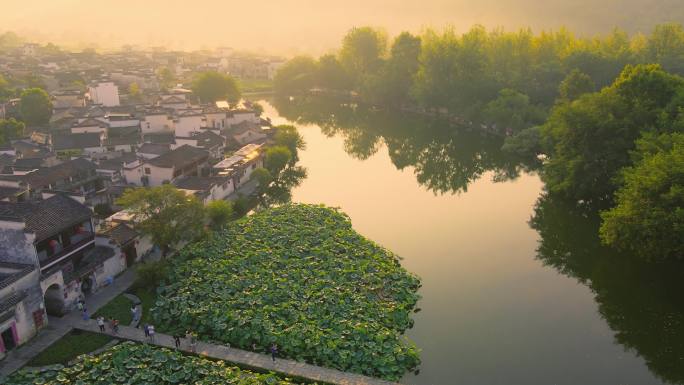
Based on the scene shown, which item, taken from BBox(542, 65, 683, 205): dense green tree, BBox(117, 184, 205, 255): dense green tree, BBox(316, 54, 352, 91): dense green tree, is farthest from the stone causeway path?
BBox(316, 54, 352, 91): dense green tree

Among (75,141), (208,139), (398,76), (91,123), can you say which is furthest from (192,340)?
(398,76)

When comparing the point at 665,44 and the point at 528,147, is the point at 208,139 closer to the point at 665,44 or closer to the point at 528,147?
the point at 528,147

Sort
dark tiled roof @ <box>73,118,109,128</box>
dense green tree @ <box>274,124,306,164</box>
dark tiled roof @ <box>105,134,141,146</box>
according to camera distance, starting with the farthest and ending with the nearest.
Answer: dark tiled roof @ <box>73,118,109,128</box> → dense green tree @ <box>274,124,306,164</box> → dark tiled roof @ <box>105,134,141,146</box>

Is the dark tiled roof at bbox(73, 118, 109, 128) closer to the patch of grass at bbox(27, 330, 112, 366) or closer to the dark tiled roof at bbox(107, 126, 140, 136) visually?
the dark tiled roof at bbox(107, 126, 140, 136)

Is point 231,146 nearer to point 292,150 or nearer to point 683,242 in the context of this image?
point 292,150

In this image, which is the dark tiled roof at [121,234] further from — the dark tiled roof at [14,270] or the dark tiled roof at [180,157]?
the dark tiled roof at [180,157]

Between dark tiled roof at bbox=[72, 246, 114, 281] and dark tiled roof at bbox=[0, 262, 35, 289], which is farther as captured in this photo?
dark tiled roof at bbox=[72, 246, 114, 281]

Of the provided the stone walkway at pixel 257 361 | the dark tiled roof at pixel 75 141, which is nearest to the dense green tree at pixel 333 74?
the dark tiled roof at pixel 75 141
